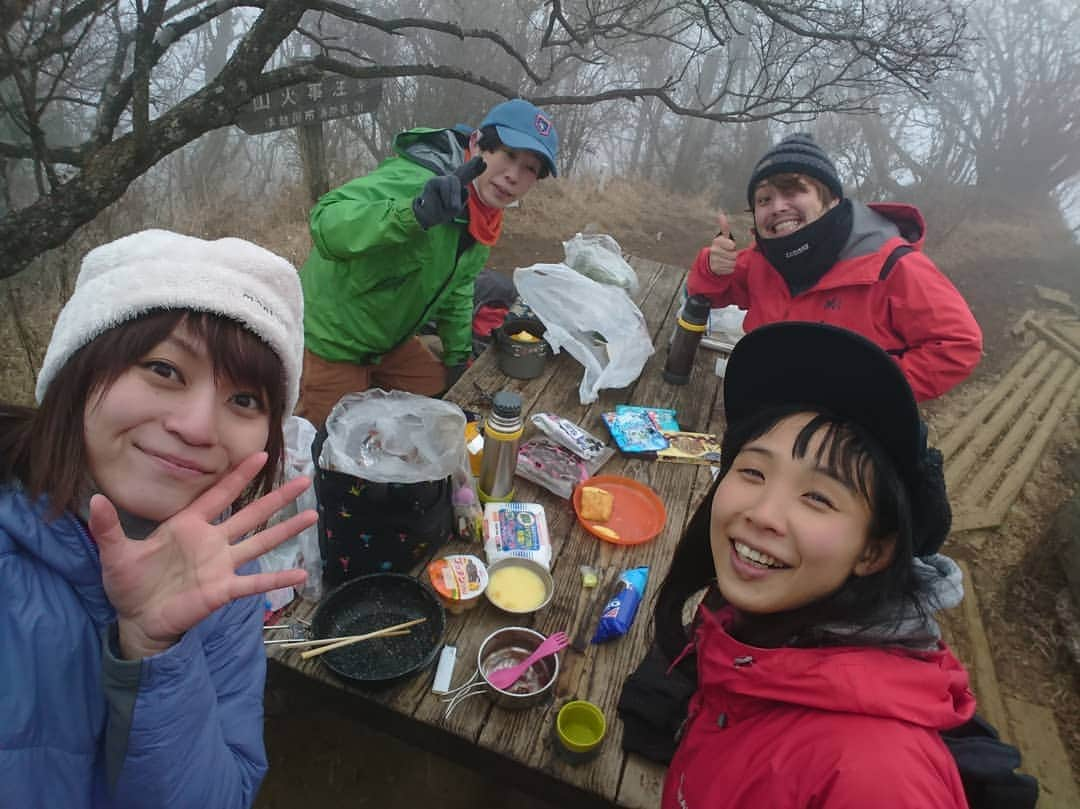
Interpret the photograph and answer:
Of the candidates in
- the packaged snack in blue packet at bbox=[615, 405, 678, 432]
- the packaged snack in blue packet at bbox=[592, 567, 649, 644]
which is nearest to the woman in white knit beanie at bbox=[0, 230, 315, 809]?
the packaged snack in blue packet at bbox=[592, 567, 649, 644]

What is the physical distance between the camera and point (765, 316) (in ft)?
10.7

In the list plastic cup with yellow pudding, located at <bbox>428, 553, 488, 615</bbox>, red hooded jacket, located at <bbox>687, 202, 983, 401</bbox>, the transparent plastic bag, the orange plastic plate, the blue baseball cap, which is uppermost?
the blue baseball cap

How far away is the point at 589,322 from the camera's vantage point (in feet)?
11.3

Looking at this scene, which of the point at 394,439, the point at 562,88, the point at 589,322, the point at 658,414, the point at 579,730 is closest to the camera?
the point at 579,730

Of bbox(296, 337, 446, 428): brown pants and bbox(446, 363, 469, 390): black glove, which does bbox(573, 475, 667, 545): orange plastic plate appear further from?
bbox(446, 363, 469, 390): black glove

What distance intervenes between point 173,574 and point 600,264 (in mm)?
3543

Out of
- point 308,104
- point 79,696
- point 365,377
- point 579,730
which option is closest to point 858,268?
point 579,730

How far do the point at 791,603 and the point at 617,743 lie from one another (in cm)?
71

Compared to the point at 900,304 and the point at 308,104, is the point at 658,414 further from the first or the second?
the point at 308,104

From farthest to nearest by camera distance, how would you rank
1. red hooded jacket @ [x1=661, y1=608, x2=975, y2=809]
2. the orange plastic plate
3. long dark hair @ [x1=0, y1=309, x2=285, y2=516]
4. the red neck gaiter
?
1. the red neck gaiter
2. the orange plastic plate
3. long dark hair @ [x1=0, y1=309, x2=285, y2=516]
4. red hooded jacket @ [x1=661, y1=608, x2=975, y2=809]

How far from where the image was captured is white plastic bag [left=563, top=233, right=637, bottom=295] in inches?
165

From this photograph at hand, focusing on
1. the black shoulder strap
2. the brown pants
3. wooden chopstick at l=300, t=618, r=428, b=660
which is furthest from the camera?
the brown pants

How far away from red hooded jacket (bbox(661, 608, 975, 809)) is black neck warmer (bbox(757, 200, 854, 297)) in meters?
2.13

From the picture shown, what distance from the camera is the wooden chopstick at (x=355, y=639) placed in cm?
169
